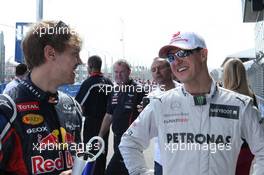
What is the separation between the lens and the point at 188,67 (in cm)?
256

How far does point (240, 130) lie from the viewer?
7.97 ft

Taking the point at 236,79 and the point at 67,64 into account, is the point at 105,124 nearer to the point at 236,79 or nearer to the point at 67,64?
the point at 236,79

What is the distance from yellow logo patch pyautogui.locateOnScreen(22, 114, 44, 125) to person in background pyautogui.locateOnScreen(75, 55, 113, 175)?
4352mm

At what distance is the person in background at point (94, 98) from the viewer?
21.0 feet

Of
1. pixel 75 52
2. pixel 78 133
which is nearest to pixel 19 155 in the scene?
pixel 78 133

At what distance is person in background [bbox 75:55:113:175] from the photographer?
6.40m

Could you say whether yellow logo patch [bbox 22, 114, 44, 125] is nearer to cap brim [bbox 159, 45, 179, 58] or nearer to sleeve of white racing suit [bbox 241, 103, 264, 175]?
cap brim [bbox 159, 45, 179, 58]

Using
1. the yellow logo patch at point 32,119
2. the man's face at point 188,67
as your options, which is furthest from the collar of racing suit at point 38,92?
the man's face at point 188,67

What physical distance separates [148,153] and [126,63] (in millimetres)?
2987

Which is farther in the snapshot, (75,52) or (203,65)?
(203,65)

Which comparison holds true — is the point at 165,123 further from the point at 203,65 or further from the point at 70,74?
the point at 70,74

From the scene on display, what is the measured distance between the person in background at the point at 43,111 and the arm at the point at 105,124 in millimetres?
3615

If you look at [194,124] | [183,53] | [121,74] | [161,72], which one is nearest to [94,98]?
[121,74]

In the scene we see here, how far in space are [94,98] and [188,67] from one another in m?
3.99
